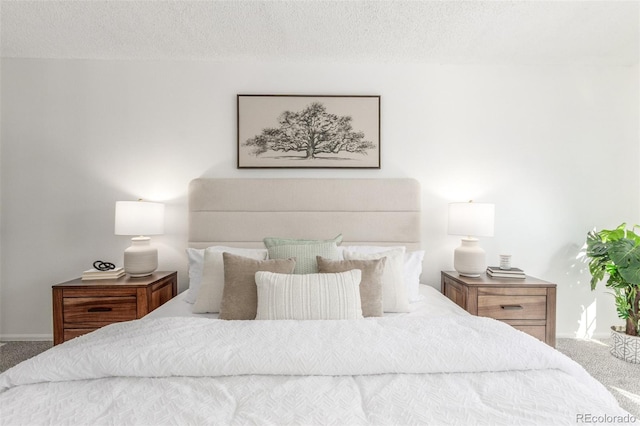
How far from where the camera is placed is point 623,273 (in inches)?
91.4

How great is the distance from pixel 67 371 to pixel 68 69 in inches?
106

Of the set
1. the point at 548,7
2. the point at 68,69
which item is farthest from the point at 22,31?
the point at 548,7

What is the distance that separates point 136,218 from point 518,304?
9.21 feet

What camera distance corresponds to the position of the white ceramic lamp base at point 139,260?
95.4 inches

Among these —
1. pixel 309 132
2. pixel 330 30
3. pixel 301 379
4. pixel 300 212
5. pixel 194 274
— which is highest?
pixel 330 30

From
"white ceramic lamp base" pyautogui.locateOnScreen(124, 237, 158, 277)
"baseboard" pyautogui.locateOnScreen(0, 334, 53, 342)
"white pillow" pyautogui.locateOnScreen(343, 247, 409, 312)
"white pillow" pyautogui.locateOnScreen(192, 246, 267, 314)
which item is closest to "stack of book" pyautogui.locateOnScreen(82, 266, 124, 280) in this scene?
"white ceramic lamp base" pyautogui.locateOnScreen(124, 237, 158, 277)

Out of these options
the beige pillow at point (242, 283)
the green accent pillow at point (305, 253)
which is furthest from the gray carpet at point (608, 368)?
the beige pillow at point (242, 283)

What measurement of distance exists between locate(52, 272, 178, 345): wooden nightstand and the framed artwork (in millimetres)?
1241

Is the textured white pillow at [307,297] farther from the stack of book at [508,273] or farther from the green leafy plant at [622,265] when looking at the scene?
the green leafy plant at [622,265]

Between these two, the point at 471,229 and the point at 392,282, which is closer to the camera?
the point at 392,282

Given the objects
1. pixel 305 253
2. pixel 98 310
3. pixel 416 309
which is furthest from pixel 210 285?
pixel 416 309

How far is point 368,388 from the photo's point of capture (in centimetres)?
105

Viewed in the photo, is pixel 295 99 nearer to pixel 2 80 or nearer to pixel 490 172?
pixel 490 172

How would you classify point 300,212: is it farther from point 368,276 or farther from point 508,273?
point 508,273
